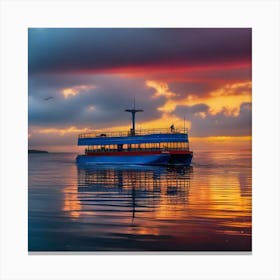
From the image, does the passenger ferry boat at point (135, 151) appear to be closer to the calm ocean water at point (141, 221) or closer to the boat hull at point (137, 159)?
the boat hull at point (137, 159)

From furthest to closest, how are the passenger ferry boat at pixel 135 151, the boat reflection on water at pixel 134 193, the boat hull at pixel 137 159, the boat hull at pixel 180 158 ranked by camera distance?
the boat hull at pixel 180 158 → the boat hull at pixel 137 159 → the passenger ferry boat at pixel 135 151 → the boat reflection on water at pixel 134 193

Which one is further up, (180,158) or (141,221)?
(180,158)

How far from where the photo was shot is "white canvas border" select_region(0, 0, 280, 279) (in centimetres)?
1039

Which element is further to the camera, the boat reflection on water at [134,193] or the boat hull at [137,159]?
the boat hull at [137,159]

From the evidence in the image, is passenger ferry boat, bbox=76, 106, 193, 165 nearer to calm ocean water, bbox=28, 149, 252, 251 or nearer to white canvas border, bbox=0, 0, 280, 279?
calm ocean water, bbox=28, 149, 252, 251
